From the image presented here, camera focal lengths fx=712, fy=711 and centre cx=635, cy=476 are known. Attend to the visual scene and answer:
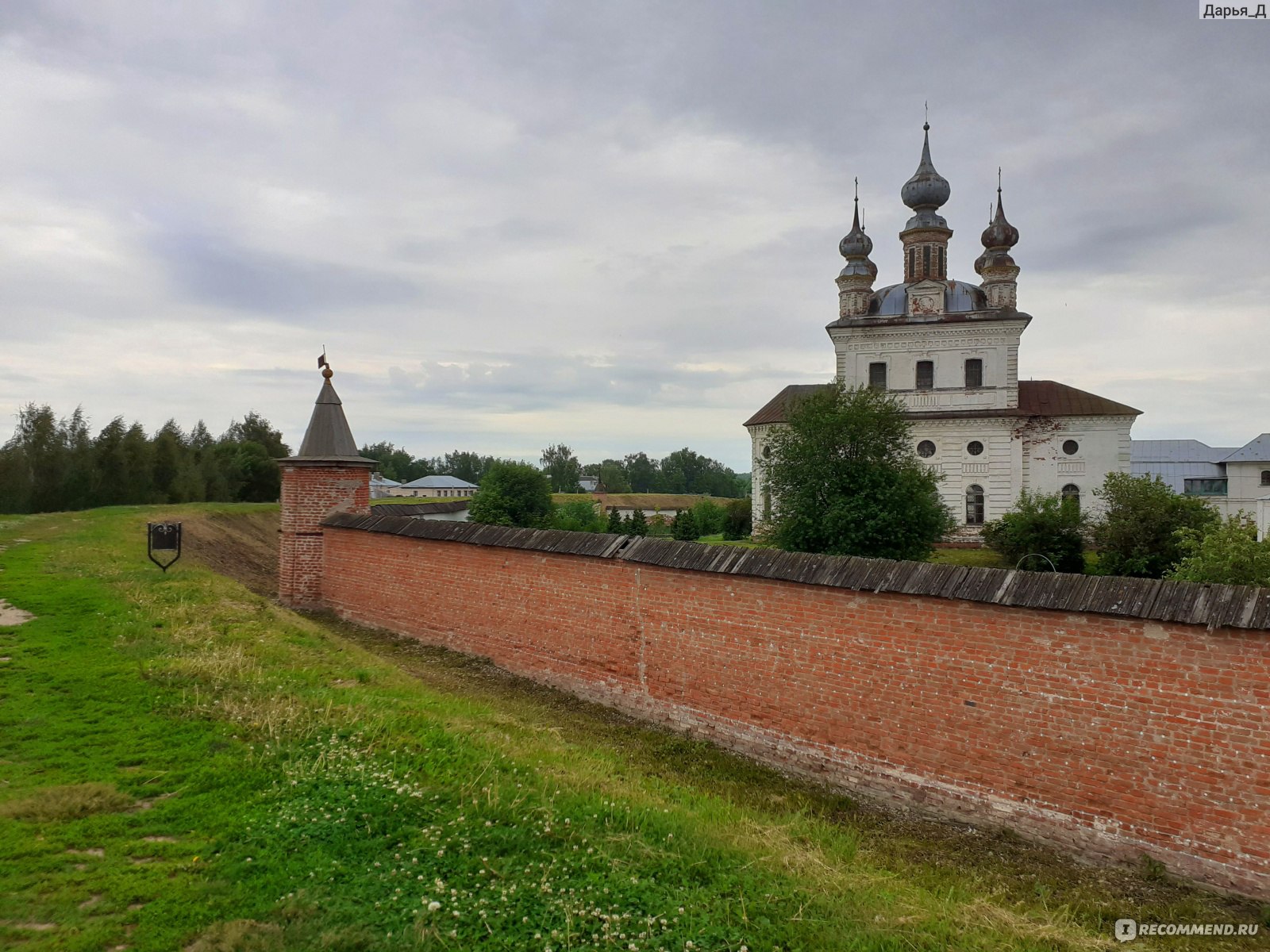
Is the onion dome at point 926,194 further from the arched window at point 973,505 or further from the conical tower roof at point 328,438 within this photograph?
the conical tower roof at point 328,438

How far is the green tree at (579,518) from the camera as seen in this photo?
3397 centimetres

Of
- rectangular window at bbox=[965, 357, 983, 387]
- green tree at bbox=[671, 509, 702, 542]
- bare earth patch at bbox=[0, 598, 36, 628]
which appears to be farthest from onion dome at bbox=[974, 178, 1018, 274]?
bare earth patch at bbox=[0, 598, 36, 628]

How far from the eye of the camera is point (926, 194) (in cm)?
2819

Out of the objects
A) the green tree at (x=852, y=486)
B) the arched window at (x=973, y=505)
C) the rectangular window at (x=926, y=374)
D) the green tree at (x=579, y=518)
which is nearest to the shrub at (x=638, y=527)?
the green tree at (x=579, y=518)

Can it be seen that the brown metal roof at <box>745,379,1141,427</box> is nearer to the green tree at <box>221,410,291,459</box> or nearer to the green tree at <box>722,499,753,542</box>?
the green tree at <box>722,499,753,542</box>

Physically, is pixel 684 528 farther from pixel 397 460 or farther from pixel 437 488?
pixel 397 460

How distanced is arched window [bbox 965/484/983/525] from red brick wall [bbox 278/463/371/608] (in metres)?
22.1

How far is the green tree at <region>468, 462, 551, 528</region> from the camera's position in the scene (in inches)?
1086

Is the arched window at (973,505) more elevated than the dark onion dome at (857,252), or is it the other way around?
the dark onion dome at (857,252)

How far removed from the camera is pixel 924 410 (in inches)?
1073

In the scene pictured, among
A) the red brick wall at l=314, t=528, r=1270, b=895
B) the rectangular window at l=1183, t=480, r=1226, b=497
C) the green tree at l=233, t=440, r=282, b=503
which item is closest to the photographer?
the red brick wall at l=314, t=528, r=1270, b=895
